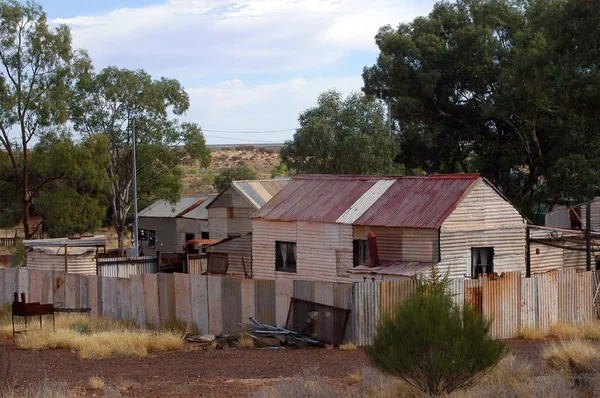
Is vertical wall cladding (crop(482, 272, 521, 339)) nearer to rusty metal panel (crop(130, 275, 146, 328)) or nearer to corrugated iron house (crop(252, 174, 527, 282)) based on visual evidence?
corrugated iron house (crop(252, 174, 527, 282))

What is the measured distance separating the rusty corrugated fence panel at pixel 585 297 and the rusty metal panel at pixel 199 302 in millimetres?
9486

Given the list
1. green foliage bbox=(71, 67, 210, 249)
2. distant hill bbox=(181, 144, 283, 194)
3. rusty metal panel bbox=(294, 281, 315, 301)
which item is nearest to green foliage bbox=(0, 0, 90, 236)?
green foliage bbox=(71, 67, 210, 249)

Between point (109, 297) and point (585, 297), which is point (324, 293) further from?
point (585, 297)

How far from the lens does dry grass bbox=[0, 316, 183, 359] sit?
18141mm

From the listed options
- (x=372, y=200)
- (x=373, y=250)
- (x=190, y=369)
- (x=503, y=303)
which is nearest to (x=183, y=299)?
(x=190, y=369)

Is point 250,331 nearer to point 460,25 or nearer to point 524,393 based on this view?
point 524,393

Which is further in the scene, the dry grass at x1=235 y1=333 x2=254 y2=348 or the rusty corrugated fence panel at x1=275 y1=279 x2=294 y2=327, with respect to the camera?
the rusty corrugated fence panel at x1=275 y1=279 x2=294 y2=327

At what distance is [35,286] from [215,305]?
7.42 m

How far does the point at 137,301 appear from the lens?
22.1 metres

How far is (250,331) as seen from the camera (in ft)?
65.1

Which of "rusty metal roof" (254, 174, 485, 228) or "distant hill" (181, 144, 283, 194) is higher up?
"distant hill" (181, 144, 283, 194)

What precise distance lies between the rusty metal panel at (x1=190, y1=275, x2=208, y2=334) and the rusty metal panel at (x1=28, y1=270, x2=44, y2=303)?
6.31 meters

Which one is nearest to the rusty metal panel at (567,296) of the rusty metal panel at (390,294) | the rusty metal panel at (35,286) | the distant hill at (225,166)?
the rusty metal panel at (390,294)

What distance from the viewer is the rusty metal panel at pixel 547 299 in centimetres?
2038
